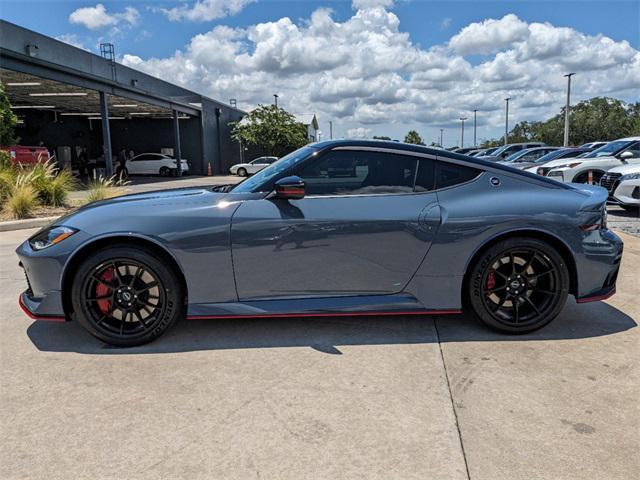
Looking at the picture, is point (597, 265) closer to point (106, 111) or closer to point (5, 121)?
point (5, 121)

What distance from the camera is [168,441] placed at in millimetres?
2359

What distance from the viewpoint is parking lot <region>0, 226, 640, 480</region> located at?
7.20 feet

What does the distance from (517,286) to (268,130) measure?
123 feet

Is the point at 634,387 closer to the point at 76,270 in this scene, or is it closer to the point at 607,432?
the point at 607,432

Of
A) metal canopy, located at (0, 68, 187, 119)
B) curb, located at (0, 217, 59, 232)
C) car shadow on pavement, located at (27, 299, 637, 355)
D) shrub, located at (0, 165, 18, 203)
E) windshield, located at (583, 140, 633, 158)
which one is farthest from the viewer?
metal canopy, located at (0, 68, 187, 119)

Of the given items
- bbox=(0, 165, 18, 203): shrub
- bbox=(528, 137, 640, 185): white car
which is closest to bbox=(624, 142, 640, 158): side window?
bbox=(528, 137, 640, 185): white car

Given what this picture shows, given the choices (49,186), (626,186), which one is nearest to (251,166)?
(49,186)

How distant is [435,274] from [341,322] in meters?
0.88

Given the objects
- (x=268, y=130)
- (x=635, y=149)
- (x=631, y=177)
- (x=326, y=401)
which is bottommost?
(x=326, y=401)

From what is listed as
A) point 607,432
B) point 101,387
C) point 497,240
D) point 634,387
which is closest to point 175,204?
point 101,387

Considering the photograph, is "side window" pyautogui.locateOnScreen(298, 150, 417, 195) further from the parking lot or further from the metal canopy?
the metal canopy

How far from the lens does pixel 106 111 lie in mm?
22188

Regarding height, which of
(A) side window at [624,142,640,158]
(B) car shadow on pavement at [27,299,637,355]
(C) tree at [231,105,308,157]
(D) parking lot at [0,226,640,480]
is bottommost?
(D) parking lot at [0,226,640,480]

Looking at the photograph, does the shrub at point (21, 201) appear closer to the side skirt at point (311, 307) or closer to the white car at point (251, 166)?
the side skirt at point (311, 307)
